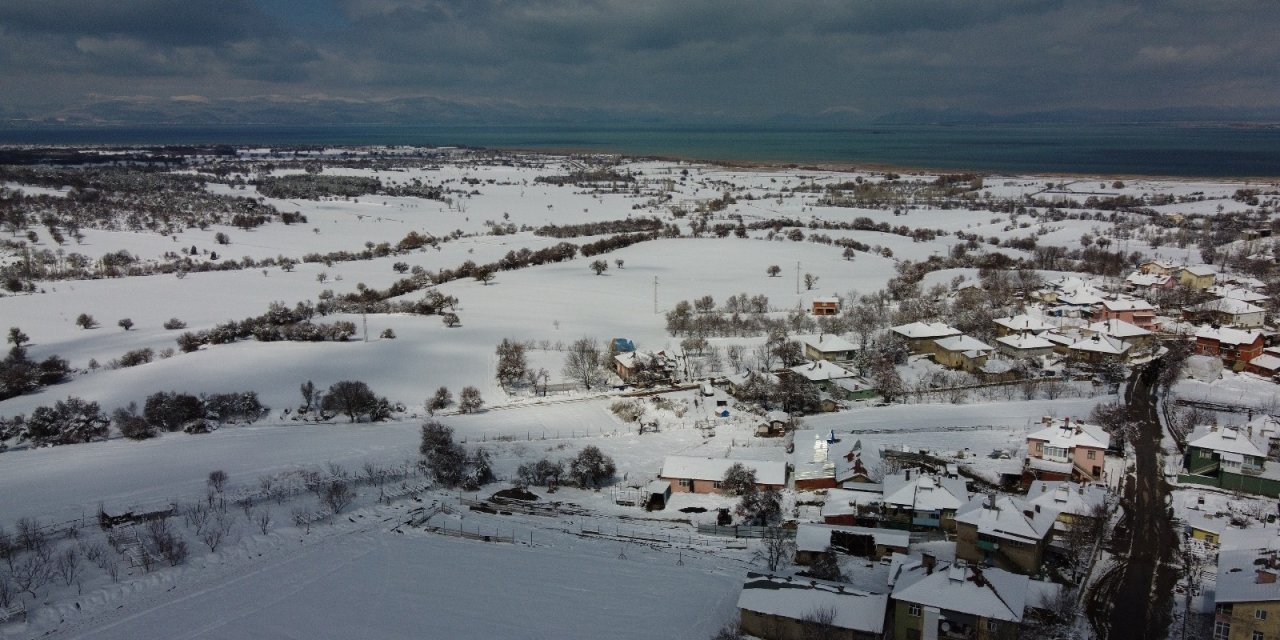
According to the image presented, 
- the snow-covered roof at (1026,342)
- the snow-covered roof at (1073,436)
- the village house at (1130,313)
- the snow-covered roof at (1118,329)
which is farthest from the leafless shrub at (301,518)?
the village house at (1130,313)

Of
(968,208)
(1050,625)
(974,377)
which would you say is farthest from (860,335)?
(968,208)

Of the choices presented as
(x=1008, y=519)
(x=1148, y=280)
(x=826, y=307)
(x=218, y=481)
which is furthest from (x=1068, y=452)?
(x=1148, y=280)

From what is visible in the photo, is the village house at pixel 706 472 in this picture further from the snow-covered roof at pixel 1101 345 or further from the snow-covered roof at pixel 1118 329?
the snow-covered roof at pixel 1118 329

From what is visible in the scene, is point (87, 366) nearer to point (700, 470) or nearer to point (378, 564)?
point (378, 564)

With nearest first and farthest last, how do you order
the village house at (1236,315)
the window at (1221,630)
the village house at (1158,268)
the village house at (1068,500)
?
the window at (1221,630)
the village house at (1068,500)
the village house at (1236,315)
the village house at (1158,268)

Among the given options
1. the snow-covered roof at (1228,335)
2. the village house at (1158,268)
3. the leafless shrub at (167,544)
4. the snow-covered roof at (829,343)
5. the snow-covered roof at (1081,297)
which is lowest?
the leafless shrub at (167,544)

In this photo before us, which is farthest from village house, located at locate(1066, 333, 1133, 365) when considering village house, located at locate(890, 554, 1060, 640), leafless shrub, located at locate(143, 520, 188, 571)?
leafless shrub, located at locate(143, 520, 188, 571)
